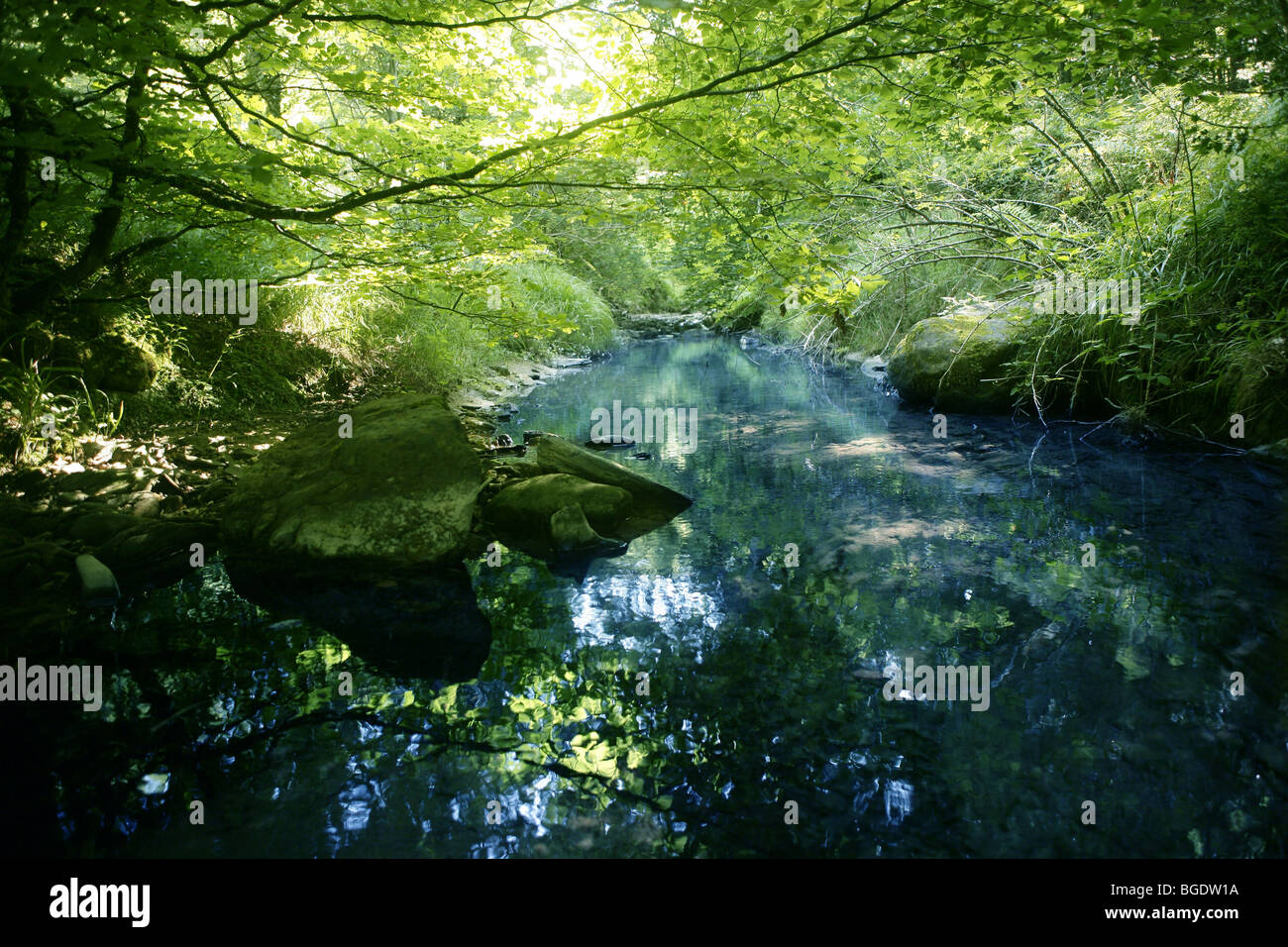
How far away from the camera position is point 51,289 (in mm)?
5562

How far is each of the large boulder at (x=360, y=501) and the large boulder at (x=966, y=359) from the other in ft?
23.3

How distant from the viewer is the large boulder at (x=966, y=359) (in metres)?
9.34

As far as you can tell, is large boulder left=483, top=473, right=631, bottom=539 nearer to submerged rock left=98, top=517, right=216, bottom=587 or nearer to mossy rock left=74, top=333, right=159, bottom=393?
submerged rock left=98, top=517, right=216, bottom=587

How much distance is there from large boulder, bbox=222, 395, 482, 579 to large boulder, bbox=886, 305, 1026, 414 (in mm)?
7095

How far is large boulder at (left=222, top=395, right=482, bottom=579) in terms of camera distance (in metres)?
5.02

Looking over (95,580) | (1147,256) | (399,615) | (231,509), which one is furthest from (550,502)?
(1147,256)

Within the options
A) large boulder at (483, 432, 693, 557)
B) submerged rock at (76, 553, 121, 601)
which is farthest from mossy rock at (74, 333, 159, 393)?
large boulder at (483, 432, 693, 557)

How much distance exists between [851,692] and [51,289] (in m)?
6.74

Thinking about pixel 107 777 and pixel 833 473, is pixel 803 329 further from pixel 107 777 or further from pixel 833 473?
pixel 107 777

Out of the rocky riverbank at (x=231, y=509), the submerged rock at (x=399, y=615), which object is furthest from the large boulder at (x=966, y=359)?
the submerged rock at (x=399, y=615)

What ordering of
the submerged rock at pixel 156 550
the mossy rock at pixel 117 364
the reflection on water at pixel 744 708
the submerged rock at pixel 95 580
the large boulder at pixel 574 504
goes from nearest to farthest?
the reflection on water at pixel 744 708
the submerged rock at pixel 95 580
the submerged rock at pixel 156 550
the large boulder at pixel 574 504
the mossy rock at pixel 117 364

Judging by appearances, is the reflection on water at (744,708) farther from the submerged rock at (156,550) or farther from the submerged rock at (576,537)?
the submerged rock at (156,550)
